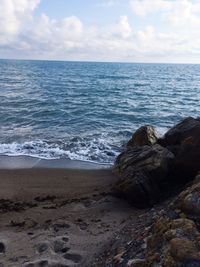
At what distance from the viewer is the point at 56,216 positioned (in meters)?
6.99

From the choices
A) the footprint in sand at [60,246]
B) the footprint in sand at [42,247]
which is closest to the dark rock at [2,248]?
the footprint in sand at [42,247]

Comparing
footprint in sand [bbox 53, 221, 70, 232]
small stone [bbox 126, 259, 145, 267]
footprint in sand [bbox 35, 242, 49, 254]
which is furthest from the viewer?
footprint in sand [bbox 53, 221, 70, 232]

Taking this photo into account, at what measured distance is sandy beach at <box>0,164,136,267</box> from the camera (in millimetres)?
5387

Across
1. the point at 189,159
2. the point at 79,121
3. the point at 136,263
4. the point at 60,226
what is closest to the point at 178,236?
the point at 136,263

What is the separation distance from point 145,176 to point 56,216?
2166mm

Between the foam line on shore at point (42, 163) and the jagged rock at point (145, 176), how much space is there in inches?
106

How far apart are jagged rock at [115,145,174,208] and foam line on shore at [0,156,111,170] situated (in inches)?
106

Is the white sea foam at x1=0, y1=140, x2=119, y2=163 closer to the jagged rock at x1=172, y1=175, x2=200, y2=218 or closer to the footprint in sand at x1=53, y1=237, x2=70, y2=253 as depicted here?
the footprint in sand at x1=53, y1=237, x2=70, y2=253

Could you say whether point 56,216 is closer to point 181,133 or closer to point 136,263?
point 136,263

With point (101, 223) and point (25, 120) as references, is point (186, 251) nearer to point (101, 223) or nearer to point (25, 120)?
point (101, 223)

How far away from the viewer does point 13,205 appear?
766 cm

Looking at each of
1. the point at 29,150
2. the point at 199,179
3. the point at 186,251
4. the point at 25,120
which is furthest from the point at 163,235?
the point at 25,120

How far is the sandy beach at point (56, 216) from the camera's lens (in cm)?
539

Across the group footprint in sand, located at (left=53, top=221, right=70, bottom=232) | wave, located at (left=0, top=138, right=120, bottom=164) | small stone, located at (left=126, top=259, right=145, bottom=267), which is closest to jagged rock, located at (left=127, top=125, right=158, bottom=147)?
wave, located at (left=0, top=138, right=120, bottom=164)
